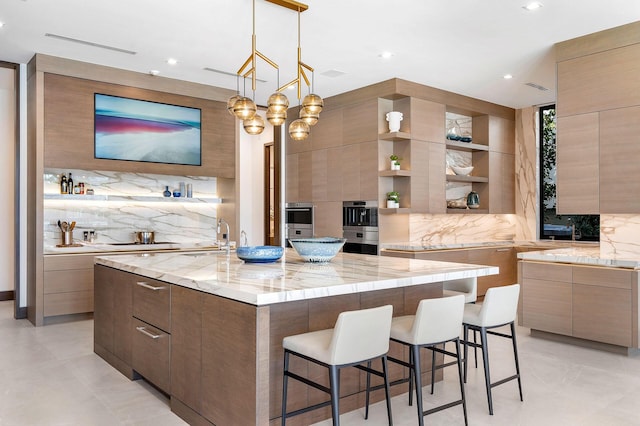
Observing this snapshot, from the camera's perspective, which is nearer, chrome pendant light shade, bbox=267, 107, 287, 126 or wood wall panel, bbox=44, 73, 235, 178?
chrome pendant light shade, bbox=267, 107, 287, 126

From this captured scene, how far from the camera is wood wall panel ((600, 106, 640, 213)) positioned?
4.47 metres

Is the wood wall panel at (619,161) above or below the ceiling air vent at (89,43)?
below

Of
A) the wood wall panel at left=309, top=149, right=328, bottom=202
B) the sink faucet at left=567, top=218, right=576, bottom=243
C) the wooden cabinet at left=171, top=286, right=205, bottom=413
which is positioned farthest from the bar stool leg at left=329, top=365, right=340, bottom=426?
the sink faucet at left=567, top=218, right=576, bottom=243

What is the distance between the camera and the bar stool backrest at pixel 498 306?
3008 mm

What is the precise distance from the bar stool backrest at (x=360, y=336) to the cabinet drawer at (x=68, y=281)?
415 centimetres

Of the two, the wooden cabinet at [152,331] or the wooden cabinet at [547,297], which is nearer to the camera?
the wooden cabinet at [152,331]

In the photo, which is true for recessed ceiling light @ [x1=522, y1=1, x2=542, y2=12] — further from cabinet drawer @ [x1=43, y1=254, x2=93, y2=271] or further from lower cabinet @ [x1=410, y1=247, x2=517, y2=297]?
cabinet drawer @ [x1=43, y1=254, x2=93, y2=271]

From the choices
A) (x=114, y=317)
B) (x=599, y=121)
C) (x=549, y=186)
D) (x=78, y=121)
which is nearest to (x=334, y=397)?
(x=114, y=317)

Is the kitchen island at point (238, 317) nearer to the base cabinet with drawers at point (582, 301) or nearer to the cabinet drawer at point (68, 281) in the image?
the base cabinet with drawers at point (582, 301)

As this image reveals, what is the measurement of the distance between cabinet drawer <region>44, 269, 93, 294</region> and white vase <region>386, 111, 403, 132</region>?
3.87 metres

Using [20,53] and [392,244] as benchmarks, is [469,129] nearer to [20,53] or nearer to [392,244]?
[392,244]

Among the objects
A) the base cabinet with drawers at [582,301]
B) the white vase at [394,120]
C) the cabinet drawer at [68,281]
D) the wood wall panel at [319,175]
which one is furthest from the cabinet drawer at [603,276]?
the cabinet drawer at [68,281]

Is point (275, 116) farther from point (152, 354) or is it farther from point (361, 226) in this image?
point (361, 226)

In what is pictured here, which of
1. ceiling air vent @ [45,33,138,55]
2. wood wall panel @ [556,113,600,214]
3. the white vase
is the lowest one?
wood wall panel @ [556,113,600,214]
